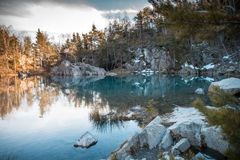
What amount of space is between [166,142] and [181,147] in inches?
42.9

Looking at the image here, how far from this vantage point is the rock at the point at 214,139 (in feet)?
32.6

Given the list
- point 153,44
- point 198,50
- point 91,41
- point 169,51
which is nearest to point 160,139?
point 198,50

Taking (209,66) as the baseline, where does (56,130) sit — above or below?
below

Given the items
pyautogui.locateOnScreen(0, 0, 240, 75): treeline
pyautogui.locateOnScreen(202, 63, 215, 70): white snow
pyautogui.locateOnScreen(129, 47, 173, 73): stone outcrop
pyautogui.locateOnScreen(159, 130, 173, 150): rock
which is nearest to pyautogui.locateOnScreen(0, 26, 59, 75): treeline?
pyautogui.locateOnScreen(0, 0, 240, 75): treeline

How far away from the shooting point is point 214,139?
10.3 m

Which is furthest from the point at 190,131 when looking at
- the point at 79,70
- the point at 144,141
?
the point at 79,70

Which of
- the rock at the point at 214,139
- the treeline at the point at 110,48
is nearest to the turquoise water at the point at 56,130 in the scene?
the rock at the point at 214,139

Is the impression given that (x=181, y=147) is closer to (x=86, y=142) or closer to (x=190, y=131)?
(x=190, y=131)

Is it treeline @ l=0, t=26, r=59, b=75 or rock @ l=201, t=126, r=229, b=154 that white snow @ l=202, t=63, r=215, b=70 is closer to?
rock @ l=201, t=126, r=229, b=154

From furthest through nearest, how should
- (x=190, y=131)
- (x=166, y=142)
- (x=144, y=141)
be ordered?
(x=144, y=141) → (x=166, y=142) → (x=190, y=131)

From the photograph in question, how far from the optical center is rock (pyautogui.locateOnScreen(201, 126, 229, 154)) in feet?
32.6

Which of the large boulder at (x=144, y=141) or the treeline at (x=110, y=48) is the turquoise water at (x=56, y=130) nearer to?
the large boulder at (x=144, y=141)

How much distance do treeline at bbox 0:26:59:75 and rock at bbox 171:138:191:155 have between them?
79.9 meters

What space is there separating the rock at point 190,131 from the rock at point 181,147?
0.44 meters
